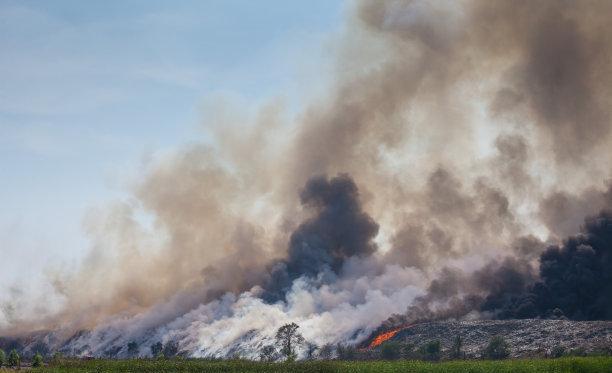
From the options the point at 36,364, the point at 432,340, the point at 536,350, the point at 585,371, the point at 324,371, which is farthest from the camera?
the point at 432,340

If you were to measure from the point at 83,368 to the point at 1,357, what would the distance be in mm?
→ 48636

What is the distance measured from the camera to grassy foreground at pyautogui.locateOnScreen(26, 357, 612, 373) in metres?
136

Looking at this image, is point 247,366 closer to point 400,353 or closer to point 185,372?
point 185,372

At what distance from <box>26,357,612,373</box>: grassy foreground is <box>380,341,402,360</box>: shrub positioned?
2391cm

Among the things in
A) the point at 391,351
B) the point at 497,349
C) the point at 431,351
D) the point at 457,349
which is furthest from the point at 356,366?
the point at 497,349

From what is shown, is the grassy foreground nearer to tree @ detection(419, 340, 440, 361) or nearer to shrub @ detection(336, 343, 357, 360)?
tree @ detection(419, 340, 440, 361)

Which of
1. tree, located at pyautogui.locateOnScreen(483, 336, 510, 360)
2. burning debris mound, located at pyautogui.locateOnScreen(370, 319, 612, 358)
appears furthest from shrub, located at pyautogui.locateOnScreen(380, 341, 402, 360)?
tree, located at pyautogui.locateOnScreen(483, 336, 510, 360)

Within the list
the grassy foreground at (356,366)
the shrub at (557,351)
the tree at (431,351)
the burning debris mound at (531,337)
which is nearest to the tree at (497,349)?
the burning debris mound at (531,337)

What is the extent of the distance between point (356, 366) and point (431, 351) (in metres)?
36.4

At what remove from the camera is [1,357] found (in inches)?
7456

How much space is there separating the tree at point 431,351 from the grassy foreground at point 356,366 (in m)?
19.1

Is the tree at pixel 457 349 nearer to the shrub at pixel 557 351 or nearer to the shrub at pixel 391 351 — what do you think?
the shrub at pixel 391 351

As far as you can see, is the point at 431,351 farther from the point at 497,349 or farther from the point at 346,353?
the point at 346,353

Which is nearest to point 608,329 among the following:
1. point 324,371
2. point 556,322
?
point 556,322
